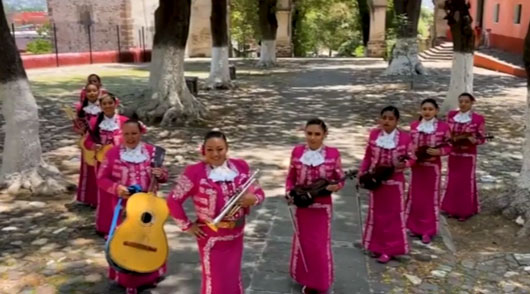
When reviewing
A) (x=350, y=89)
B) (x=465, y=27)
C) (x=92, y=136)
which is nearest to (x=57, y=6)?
(x=350, y=89)

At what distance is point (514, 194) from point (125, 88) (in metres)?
13.5

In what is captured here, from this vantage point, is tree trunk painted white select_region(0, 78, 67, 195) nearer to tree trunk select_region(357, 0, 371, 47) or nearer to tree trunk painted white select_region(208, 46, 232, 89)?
tree trunk painted white select_region(208, 46, 232, 89)

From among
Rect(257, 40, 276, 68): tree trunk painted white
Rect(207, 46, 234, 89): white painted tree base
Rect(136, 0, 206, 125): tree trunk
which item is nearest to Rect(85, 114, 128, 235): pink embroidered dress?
Rect(136, 0, 206, 125): tree trunk

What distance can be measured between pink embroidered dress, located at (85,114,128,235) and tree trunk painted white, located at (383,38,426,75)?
16044 mm

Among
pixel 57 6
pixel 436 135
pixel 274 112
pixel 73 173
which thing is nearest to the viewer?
pixel 436 135

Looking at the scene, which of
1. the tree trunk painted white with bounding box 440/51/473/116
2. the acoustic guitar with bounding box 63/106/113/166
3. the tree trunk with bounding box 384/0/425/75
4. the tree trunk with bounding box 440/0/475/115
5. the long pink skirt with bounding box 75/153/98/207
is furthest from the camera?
the tree trunk with bounding box 384/0/425/75

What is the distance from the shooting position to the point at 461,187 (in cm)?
645

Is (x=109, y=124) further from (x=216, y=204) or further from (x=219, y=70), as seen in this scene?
(x=219, y=70)

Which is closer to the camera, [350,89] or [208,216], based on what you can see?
[208,216]

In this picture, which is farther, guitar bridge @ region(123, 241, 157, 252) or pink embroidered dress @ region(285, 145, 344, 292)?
pink embroidered dress @ region(285, 145, 344, 292)

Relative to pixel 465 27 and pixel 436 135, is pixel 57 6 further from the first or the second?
pixel 436 135

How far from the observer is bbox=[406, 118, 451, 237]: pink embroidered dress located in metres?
5.53

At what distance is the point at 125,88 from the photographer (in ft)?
58.6

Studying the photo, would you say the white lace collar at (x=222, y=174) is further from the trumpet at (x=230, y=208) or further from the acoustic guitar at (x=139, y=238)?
the acoustic guitar at (x=139, y=238)
